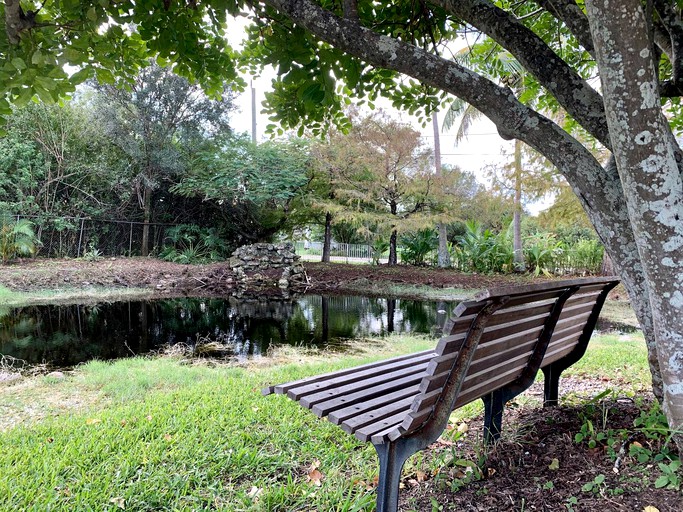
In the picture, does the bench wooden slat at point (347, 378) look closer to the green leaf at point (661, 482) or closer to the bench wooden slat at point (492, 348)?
the bench wooden slat at point (492, 348)

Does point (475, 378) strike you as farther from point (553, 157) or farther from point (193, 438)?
point (193, 438)

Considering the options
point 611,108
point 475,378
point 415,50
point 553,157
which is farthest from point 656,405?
point 415,50

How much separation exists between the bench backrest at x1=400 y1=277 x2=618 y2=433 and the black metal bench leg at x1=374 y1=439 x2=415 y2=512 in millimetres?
112

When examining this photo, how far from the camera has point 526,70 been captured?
2.11 meters

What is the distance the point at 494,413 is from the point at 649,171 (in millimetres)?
1243

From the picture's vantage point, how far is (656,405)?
1920mm

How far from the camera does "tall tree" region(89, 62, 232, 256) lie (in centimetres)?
1328

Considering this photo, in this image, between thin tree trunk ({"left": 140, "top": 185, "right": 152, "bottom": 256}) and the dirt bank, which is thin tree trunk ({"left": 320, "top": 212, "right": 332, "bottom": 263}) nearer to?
the dirt bank

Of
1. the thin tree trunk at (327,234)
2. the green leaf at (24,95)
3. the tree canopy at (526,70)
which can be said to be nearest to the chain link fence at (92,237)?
the thin tree trunk at (327,234)

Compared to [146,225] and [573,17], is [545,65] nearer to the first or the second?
[573,17]

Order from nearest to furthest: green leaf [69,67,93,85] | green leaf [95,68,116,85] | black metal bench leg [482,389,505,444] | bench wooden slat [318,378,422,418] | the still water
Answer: bench wooden slat [318,378,422,418], black metal bench leg [482,389,505,444], green leaf [69,67,93,85], green leaf [95,68,116,85], the still water

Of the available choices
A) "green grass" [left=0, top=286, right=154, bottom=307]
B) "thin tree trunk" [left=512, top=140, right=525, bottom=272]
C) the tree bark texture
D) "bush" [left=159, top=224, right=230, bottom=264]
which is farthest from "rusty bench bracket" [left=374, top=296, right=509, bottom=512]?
"bush" [left=159, top=224, right=230, bottom=264]

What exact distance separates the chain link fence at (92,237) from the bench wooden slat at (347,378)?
1337 centimetres

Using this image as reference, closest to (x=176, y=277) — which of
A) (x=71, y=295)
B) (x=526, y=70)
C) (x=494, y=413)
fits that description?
(x=71, y=295)
